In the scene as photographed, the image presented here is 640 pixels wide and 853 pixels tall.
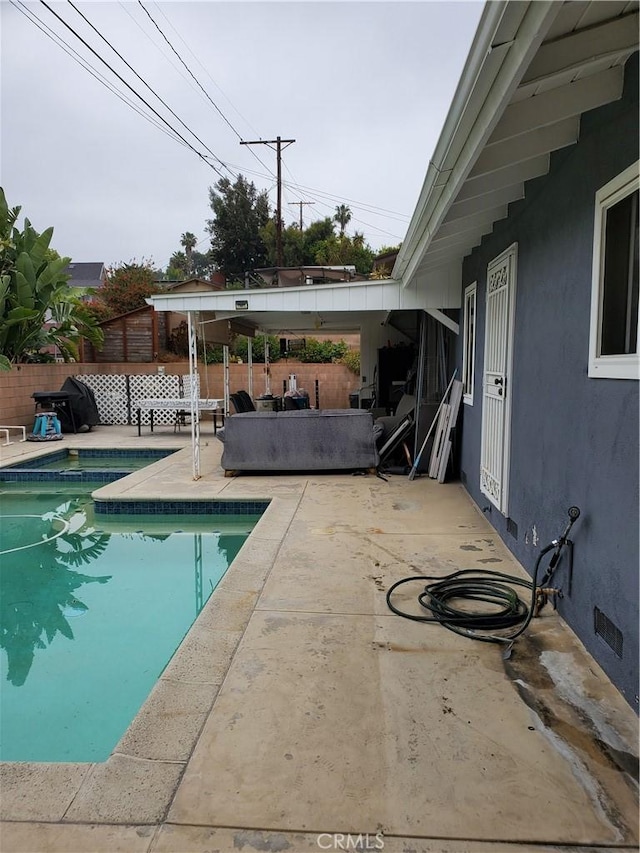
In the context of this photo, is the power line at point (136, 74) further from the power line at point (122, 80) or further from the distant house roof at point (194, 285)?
the distant house roof at point (194, 285)

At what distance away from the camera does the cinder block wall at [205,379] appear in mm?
12086

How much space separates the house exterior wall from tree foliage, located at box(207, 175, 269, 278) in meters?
32.4

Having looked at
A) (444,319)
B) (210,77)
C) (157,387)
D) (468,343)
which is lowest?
(157,387)

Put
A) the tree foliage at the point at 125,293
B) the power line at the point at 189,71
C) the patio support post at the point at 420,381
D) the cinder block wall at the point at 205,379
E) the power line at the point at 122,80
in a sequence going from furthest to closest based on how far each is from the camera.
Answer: the tree foliage at the point at 125,293 → the cinder block wall at the point at 205,379 → the power line at the point at 189,71 → the power line at the point at 122,80 → the patio support post at the point at 420,381

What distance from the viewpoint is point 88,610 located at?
14.3 feet

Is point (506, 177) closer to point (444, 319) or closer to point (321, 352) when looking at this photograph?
point (444, 319)

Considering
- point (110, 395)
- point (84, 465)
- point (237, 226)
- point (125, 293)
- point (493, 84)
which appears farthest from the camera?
point (237, 226)

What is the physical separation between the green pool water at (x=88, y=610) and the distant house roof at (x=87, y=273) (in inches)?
1525

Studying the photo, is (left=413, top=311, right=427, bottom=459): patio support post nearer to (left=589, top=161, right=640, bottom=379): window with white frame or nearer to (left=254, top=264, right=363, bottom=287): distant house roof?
(left=254, top=264, right=363, bottom=287): distant house roof

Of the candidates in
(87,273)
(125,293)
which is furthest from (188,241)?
(125,293)

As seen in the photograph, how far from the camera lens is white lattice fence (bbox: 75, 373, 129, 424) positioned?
1400 centimetres

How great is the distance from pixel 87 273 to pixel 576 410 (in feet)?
152
